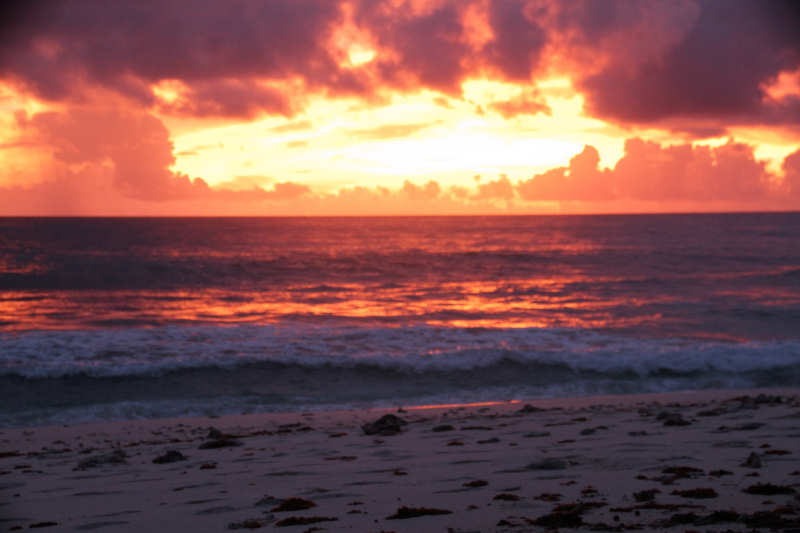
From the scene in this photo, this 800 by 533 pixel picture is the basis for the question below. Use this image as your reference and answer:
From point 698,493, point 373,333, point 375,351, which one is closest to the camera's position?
point 698,493

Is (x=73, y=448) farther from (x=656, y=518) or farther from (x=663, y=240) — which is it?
(x=663, y=240)

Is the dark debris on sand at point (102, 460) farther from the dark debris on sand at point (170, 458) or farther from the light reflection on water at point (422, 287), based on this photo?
the light reflection on water at point (422, 287)

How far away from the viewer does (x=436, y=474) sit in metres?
5.85

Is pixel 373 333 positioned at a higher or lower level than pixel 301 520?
lower

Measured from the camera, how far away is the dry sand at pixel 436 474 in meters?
4.30

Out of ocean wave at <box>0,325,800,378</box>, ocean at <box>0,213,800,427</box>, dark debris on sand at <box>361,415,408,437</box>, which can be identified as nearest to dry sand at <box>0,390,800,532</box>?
dark debris on sand at <box>361,415,408,437</box>

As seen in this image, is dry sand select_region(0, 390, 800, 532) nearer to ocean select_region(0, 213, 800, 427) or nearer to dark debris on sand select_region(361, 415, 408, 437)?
dark debris on sand select_region(361, 415, 408, 437)

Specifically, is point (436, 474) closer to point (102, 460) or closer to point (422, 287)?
point (102, 460)

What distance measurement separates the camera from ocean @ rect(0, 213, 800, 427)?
13320mm

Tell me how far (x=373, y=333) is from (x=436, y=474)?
13374 mm

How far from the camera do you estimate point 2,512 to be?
5234 millimetres

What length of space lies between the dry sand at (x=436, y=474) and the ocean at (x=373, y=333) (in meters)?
3.39

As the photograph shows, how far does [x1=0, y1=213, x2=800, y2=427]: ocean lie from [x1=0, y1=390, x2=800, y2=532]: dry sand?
134 inches

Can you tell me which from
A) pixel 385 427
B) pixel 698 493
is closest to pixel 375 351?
pixel 385 427
